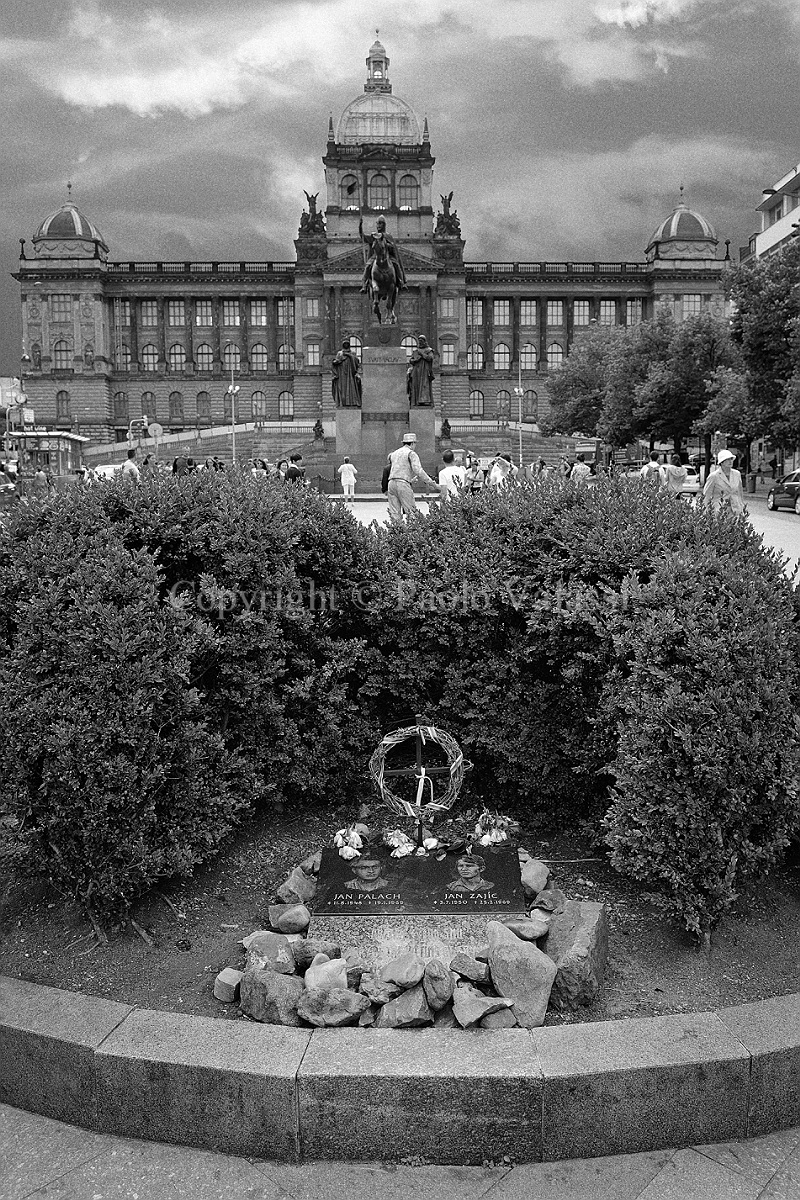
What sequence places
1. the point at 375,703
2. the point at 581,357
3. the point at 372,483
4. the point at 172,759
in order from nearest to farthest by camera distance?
the point at 172,759 → the point at 375,703 → the point at 372,483 → the point at 581,357

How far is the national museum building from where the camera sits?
10094cm

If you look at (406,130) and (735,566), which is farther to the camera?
(406,130)

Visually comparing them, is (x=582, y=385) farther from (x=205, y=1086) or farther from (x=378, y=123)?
(x=205, y=1086)

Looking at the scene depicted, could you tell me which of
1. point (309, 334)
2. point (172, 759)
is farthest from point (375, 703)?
point (309, 334)

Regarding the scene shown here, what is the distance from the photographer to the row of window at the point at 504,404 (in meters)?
103

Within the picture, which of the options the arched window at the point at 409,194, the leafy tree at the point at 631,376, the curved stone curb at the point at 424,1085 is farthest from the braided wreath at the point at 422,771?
the arched window at the point at 409,194

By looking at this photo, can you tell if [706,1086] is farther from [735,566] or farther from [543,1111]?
[735,566]

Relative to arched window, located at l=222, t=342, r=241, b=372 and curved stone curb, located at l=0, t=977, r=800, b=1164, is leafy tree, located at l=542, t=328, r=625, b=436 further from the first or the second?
curved stone curb, located at l=0, t=977, r=800, b=1164

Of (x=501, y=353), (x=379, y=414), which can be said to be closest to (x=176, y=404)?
(x=501, y=353)

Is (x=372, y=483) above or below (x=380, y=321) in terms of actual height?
below

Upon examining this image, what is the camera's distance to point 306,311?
101m

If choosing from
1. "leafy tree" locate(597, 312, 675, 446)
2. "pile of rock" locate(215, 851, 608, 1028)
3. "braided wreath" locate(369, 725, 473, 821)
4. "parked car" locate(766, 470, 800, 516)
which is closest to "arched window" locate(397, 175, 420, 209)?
"leafy tree" locate(597, 312, 675, 446)

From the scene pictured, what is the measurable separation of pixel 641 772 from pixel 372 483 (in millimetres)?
29434

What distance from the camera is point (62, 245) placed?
341ft
